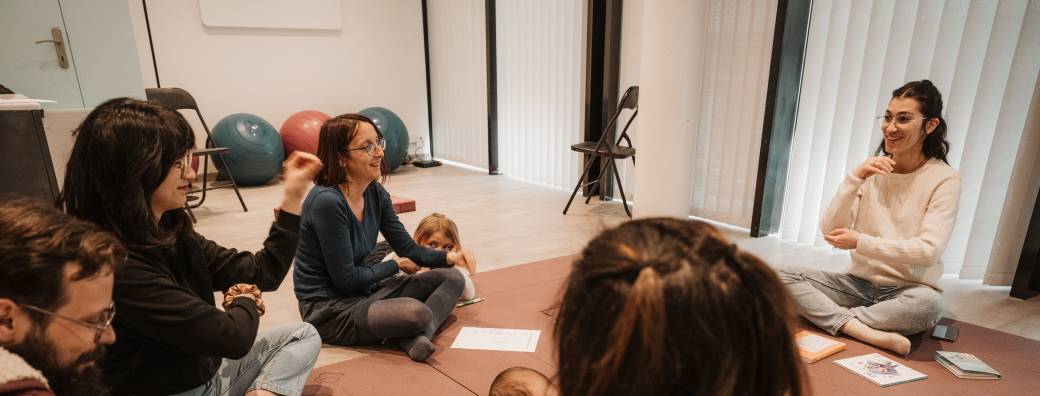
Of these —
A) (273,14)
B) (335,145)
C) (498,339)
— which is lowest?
(498,339)

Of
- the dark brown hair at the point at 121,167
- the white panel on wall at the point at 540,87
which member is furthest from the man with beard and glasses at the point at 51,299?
the white panel on wall at the point at 540,87

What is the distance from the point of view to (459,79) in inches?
256

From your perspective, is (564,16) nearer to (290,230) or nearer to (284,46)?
(284,46)

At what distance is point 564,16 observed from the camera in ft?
16.1

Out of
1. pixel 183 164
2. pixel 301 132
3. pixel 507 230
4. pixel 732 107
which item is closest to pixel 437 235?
pixel 507 230

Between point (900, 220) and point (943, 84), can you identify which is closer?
point (900, 220)

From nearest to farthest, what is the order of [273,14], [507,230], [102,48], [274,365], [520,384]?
[520,384]
[274,365]
[102,48]
[507,230]
[273,14]

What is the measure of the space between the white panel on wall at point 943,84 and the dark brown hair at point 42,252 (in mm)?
3467

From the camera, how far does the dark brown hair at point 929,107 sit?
81.1 inches

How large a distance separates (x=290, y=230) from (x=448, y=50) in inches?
212

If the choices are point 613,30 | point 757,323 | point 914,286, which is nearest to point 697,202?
point 613,30

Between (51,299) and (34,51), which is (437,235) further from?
(34,51)

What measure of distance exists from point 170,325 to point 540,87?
14.8 feet

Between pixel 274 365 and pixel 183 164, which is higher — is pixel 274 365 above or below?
below
